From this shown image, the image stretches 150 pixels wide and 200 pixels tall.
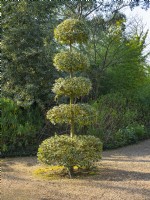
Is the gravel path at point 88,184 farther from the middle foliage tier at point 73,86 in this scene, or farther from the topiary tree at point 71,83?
the middle foliage tier at point 73,86

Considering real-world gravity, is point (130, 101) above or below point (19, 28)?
below

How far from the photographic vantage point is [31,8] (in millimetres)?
10477

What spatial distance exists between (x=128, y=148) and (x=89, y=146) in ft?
12.4

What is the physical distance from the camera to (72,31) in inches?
245

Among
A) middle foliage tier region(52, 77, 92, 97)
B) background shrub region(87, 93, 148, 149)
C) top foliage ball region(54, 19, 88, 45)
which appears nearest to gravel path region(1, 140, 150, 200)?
middle foliage tier region(52, 77, 92, 97)

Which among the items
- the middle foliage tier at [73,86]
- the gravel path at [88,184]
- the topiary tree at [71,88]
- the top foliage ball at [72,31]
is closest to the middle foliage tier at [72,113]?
the topiary tree at [71,88]

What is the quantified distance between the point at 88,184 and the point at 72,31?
2533 millimetres

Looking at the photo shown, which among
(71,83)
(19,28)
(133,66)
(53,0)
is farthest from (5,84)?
(133,66)

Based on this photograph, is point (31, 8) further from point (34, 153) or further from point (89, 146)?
point (89, 146)

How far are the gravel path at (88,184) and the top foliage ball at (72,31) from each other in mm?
2381

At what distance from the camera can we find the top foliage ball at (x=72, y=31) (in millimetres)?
6223

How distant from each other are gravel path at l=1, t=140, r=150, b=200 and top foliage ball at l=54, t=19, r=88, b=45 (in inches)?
93.8

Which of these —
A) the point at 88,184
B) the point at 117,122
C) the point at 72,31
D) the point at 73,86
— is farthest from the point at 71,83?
the point at 117,122

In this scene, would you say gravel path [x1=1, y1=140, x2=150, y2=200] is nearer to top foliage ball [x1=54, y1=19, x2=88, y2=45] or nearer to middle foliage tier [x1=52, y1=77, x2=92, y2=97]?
middle foliage tier [x1=52, y1=77, x2=92, y2=97]
